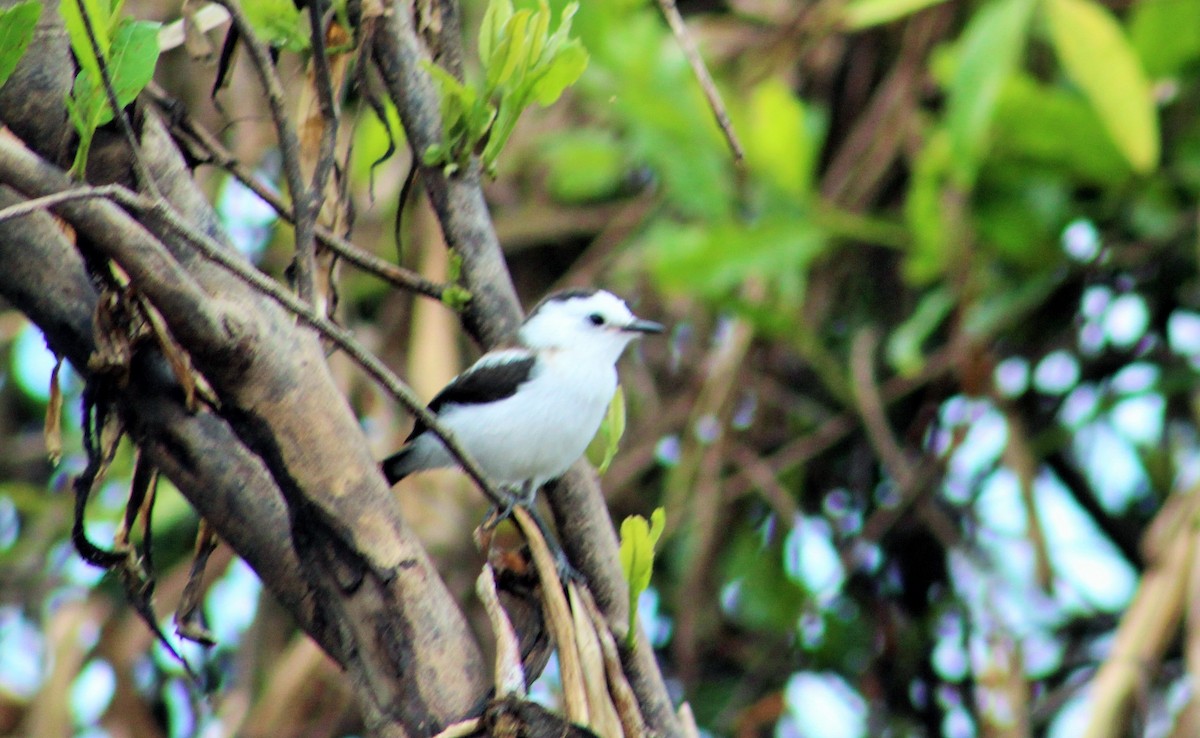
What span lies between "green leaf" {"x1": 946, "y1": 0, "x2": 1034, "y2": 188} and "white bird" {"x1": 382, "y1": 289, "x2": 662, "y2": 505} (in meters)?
0.63

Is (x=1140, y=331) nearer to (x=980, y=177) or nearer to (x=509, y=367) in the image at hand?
(x=980, y=177)

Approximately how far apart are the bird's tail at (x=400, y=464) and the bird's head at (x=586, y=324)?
Answer: 0.31 meters

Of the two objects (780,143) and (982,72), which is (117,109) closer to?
(982,72)

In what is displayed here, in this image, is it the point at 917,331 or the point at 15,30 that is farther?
the point at 917,331

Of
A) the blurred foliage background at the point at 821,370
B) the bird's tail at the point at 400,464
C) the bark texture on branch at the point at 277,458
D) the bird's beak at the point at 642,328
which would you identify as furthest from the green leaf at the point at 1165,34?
the bark texture on branch at the point at 277,458

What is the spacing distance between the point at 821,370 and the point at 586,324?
633 mm

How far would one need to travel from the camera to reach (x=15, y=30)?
1094 mm

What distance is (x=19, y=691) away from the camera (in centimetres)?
325

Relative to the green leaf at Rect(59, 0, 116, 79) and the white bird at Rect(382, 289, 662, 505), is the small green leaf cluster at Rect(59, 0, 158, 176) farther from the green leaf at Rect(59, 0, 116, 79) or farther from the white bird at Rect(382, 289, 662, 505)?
the white bird at Rect(382, 289, 662, 505)

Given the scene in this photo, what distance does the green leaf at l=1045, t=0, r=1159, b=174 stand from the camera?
7.76 feet

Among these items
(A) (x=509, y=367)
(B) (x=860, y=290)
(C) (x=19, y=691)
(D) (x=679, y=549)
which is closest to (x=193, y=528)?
(C) (x=19, y=691)

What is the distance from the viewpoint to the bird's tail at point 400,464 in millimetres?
2486

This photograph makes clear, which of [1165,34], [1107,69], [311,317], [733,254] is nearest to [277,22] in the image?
[311,317]

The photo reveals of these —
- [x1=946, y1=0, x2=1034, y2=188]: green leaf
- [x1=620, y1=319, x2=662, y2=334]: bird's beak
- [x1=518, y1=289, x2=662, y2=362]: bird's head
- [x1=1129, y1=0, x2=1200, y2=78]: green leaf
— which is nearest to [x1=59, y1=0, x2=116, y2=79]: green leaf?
[x1=518, y1=289, x2=662, y2=362]: bird's head
